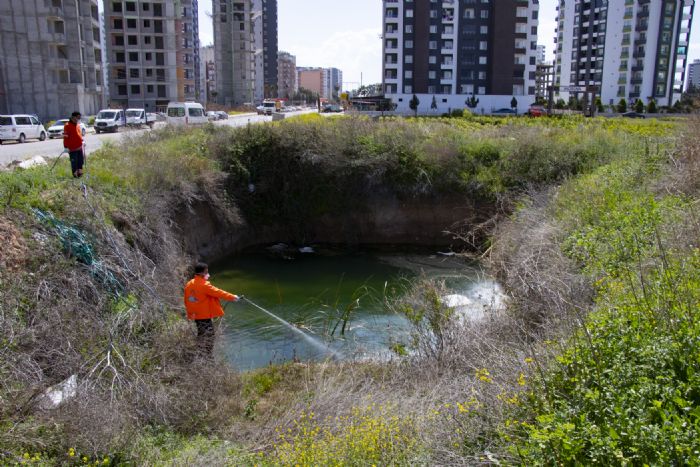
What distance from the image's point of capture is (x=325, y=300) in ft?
58.8

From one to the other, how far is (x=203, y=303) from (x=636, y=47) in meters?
98.1

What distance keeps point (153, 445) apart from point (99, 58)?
74.7 meters

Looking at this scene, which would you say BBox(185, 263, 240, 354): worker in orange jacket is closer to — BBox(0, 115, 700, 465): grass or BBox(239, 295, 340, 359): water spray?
BBox(0, 115, 700, 465): grass

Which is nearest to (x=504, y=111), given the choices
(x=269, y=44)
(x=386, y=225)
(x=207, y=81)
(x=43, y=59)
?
(x=43, y=59)

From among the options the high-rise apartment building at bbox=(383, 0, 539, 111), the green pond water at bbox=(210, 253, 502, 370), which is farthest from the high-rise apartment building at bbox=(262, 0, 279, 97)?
the green pond water at bbox=(210, 253, 502, 370)

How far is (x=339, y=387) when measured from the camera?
8.62 meters

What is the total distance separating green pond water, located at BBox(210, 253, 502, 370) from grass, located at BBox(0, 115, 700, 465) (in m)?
1.57

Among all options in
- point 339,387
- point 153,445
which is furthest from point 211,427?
point 339,387

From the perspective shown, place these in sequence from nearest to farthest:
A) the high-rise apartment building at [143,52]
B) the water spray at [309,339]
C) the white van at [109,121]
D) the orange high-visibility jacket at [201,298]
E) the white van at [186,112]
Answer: the orange high-visibility jacket at [201,298]
the water spray at [309,339]
the white van at [109,121]
the white van at [186,112]
the high-rise apartment building at [143,52]

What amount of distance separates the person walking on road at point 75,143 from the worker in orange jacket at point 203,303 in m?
6.80

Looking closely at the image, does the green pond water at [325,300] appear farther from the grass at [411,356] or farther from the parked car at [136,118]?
the parked car at [136,118]

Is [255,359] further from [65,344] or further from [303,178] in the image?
[303,178]

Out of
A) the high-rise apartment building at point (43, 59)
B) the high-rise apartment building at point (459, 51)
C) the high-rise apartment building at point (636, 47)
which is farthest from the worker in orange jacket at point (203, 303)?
the high-rise apartment building at point (636, 47)

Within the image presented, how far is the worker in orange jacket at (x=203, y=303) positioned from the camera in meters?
9.87
